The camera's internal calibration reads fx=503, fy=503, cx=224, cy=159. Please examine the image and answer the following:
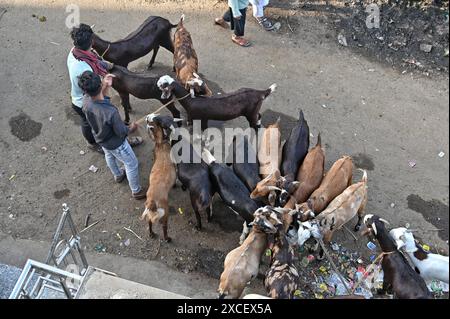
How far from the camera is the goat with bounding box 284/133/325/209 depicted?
6900mm

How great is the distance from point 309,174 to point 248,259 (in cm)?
163

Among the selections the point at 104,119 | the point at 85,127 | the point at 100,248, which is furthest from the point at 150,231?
the point at 85,127

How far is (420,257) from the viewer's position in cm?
594

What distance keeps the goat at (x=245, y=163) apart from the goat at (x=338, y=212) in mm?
1056

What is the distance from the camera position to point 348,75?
9195 millimetres

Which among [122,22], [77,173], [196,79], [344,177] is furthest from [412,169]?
[122,22]

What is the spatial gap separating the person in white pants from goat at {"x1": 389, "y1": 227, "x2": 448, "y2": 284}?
531 centimetres

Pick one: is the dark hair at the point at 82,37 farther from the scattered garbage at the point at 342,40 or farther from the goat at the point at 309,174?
the scattered garbage at the point at 342,40

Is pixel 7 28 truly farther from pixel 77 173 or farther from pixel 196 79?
pixel 196 79

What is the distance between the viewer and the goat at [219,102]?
25.3ft

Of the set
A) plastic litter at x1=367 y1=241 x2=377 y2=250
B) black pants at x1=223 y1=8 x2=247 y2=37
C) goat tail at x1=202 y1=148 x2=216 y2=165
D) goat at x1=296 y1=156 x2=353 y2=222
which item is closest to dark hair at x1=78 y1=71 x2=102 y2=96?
goat tail at x1=202 y1=148 x2=216 y2=165

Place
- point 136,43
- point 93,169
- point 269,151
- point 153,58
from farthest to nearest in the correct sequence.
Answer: point 153,58
point 136,43
point 93,169
point 269,151

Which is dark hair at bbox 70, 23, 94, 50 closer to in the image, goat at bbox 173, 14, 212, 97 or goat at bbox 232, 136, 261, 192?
goat at bbox 173, 14, 212, 97

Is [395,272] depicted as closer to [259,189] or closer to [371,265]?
[371,265]
